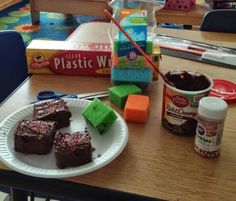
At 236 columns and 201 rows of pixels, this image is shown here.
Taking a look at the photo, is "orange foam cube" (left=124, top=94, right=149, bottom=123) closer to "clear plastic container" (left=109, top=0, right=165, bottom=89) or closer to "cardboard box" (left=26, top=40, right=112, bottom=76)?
"clear plastic container" (left=109, top=0, right=165, bottom=89)

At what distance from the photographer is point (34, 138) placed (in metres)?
0.72

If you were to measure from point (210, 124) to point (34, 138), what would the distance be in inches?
13.1

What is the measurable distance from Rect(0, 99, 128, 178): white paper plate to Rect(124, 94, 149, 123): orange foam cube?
0.10ft

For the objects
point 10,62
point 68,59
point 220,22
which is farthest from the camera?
point 220,22

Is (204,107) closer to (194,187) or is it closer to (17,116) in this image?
(194,187)

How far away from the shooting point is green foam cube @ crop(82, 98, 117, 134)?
795 mm

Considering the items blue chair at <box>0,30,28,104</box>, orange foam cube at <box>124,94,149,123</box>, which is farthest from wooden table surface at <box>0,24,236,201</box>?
blue chair at <box>0,30,28,104</box>

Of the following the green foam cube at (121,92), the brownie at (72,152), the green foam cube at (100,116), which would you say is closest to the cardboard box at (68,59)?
the green foam cube at (121,92)

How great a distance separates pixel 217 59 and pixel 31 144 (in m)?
0.68

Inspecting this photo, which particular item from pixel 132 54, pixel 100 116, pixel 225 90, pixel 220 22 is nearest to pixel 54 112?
pixel 100 116

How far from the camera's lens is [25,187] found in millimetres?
703

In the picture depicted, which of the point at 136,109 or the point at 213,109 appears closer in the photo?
the point at 213,109

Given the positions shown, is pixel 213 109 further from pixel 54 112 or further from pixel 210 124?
pixel 54 112

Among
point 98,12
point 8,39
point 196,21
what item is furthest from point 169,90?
point 98,12
